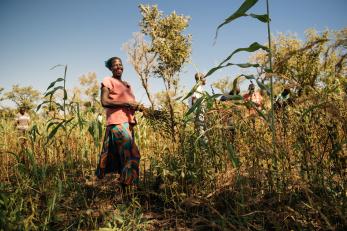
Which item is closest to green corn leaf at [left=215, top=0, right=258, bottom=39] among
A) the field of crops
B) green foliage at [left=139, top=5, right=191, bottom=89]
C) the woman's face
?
the field of crops

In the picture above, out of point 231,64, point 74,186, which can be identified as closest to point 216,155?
point 231,64

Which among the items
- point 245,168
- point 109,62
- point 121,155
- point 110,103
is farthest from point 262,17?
point 109,62

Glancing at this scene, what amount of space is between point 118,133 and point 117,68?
717mm

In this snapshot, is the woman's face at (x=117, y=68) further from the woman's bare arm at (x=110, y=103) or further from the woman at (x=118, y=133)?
the woman's bare arm at (x=110, y=103)

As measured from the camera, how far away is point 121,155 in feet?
7.82

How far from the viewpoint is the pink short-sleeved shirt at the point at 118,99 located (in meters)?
2.45

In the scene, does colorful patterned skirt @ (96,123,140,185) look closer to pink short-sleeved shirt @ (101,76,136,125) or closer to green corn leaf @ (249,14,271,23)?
pink short-sleeved shirt @ (101,76,136,125)

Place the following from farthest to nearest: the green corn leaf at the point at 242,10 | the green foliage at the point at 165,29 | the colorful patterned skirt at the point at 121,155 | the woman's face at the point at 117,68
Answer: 1. the green foliage at the point at 165,29
2. the woman's face at the point at 117,68
3. the colorful patterned skirt at the point at 121,155
4. the green corn leaf at the point at 242,10

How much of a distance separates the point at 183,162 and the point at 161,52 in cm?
2120

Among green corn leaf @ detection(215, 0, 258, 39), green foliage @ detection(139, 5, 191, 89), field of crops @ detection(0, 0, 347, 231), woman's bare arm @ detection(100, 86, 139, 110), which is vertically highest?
green foliage @ detection(139, 5, 191, 89)

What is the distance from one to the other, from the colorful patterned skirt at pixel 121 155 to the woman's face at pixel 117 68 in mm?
573

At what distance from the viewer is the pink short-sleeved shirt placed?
2.45 meters

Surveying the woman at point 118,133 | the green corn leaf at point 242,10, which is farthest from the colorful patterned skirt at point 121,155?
the green corn leaf at point 242,10

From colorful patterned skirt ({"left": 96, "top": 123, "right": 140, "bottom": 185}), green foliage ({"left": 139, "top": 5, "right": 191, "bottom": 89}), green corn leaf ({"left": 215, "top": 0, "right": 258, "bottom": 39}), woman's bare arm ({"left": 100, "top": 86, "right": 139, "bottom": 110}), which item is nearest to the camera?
green corn leaf ({"left": 215, "top": 0, "right": 258, "bottom": 39})
